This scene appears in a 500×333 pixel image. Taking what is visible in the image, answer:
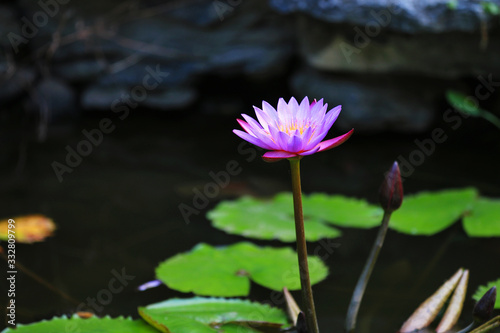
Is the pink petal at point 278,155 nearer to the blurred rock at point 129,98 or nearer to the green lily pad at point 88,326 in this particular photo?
the green lily pad at point 88,326

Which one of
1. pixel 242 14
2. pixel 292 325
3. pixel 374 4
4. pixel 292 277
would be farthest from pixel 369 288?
pixel 242 14

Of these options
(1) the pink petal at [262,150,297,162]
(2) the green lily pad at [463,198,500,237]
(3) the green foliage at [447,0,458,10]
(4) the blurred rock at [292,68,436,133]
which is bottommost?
(2) the green lily pad at [463,198,500,237]

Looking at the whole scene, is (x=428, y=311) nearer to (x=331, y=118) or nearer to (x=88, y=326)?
(x=331, y=118)

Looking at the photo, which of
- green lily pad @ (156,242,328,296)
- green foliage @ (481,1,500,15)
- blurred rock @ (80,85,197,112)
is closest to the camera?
green lily pad @ (156,242,328,296)

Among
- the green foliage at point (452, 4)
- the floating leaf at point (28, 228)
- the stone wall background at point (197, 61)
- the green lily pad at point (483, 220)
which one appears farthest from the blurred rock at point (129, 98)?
the green lily pad at point (483, 220)

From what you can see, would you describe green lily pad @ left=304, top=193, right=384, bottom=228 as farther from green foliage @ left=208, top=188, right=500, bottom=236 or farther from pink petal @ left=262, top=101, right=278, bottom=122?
pink petal @ left=262, top=101, right=278, bottom=122

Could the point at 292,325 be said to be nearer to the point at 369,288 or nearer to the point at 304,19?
the point at 369,288

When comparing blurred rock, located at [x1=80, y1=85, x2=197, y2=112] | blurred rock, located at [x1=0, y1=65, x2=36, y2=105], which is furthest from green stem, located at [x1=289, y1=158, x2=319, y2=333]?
blurred rock, located at [x1=0, y1=65, x2=36, y2=105]
